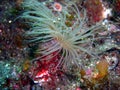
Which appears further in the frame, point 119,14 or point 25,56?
point 119,14

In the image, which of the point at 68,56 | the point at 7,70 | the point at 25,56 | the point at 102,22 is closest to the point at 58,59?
the point at 68,56

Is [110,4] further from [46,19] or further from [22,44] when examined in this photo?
[22,44]

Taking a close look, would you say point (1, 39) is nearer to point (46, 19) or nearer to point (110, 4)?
point (46, 19)

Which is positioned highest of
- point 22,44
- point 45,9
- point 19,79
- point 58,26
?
point 45,9

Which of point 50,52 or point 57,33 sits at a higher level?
point 57,33

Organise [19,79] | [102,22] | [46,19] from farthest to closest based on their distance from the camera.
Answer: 1. [102,22]
2. [46,19]
3. [19,79]

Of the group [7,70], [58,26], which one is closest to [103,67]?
[58,26]

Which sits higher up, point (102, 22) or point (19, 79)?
point (102, 22)

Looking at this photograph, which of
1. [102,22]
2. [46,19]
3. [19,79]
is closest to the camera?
[19,79]
